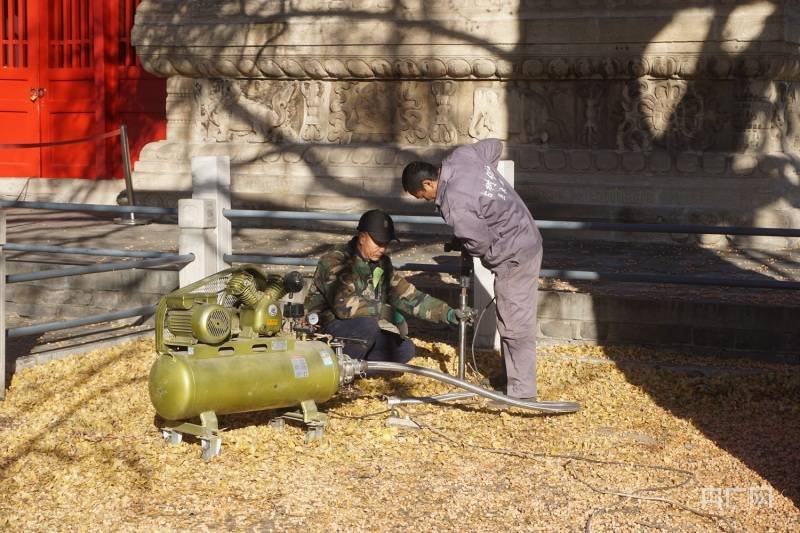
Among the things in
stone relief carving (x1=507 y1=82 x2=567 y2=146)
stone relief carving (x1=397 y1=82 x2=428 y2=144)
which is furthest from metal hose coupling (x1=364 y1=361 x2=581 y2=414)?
stone relief carving (x1=397 y1=82 x2=428 y2=144)

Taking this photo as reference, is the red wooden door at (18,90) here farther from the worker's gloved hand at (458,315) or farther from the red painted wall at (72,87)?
the worker's gloved hand at (458,315)

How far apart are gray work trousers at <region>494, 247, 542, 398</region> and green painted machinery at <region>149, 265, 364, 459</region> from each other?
97 centimetres

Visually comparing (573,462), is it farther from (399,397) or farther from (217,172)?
(217,172)

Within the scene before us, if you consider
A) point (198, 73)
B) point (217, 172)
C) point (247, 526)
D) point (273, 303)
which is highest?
point (198, 73)

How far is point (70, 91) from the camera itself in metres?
15.7

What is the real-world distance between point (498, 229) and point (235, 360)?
1.73 metres

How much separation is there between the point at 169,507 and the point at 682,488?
7.42ft

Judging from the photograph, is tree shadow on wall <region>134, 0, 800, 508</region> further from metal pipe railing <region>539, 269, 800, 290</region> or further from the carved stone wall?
metal pipe railing <region>539, 269, 800, 290</region>

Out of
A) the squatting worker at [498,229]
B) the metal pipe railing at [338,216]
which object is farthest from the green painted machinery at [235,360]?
the metal pipe railing at [338,216]

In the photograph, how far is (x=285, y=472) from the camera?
5406 millimetres

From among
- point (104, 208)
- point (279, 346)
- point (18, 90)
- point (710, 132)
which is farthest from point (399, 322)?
point (18, 90)

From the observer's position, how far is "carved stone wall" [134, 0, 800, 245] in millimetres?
11516

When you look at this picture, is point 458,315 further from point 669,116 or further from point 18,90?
point 18,90

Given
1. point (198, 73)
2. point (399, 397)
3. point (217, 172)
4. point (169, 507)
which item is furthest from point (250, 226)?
point (169, 507)
